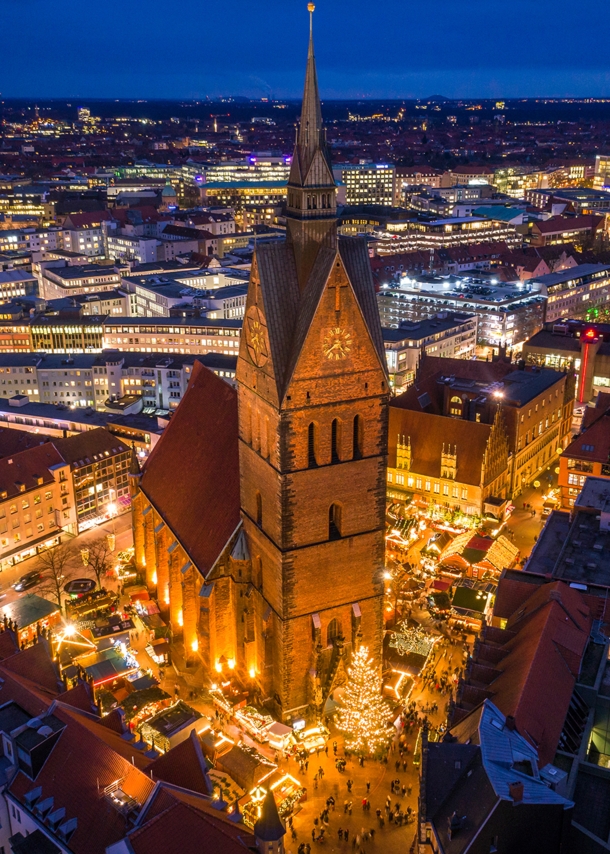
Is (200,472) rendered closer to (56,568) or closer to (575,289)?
(56,568)

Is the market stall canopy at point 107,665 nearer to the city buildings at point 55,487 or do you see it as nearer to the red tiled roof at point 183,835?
the city buildings at point 55,487

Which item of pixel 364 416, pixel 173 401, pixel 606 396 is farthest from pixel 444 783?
pixel 173 401

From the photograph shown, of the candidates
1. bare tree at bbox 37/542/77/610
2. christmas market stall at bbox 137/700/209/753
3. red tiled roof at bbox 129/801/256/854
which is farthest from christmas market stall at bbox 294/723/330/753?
bare tree at bbox 37/542/77/610

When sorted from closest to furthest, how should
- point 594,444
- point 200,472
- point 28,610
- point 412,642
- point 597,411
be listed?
1. point 412,642
2. point 200,472
3. point 28,610
4. point 594,444
5. point 597,411

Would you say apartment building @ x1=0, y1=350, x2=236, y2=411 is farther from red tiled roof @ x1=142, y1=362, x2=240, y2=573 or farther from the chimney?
the chimney

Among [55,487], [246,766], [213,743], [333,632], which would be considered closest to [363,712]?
[333,632]

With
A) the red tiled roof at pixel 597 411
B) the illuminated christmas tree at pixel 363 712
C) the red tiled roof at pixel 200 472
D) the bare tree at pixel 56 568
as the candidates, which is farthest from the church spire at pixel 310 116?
the red tiled roof at pixel 597 411
